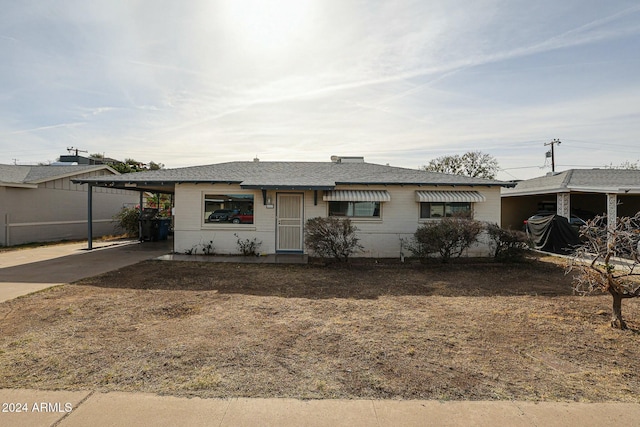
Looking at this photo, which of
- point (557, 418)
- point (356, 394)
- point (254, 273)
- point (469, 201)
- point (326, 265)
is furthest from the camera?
point (469, 201)

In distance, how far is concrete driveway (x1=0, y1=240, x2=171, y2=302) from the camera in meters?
7.34

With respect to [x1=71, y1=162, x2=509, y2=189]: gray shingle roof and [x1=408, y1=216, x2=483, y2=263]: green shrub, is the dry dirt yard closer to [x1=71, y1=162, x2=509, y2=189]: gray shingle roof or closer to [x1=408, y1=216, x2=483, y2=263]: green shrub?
[x1=408, y1=216, x2=483, y2=263]: green shrub

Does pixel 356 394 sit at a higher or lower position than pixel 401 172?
lower

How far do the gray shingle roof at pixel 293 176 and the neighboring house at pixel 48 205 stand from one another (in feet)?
16.9

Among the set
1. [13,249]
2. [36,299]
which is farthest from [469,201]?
[13,249]

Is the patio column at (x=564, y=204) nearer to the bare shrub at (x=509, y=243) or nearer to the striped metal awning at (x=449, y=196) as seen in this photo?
the striped metal awning at (x=449, y=196)

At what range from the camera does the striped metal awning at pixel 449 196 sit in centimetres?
1105

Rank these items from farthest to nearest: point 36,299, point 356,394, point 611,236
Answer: point 36,299
point 611,236
point 356,394

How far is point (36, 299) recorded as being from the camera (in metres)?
6.09

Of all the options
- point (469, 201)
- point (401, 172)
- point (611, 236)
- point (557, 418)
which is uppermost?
point (401, 172)

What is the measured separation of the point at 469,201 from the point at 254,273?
7.58m

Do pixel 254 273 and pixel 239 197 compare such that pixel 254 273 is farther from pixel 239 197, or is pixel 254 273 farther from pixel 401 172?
pixel 401 172

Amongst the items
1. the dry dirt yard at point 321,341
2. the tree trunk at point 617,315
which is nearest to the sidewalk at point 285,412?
the dry dirt yard at point 321,341

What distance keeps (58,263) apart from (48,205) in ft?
25.5
